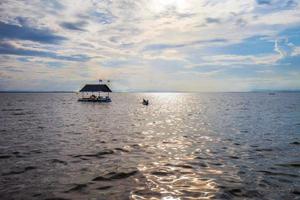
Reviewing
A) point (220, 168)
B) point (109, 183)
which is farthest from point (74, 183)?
point (220, 168)

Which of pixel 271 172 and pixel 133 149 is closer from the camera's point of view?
pixel 271 172

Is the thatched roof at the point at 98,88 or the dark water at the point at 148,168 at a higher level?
the thatched roof at the point at 98,88

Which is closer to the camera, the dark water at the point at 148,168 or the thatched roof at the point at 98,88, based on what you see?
the dark water at the point at 148,168

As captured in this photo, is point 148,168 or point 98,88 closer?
point 148,168

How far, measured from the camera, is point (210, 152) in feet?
64.2

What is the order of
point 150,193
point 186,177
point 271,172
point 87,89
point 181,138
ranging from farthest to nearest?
1. point 87,89
2. point 181,138
3. point 271,172
4. point 186,177
5. point 150,193

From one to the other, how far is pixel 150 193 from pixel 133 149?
9.22 metres

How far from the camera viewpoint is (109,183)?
1262cm

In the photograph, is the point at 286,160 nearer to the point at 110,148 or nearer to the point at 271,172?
the point at 271,172

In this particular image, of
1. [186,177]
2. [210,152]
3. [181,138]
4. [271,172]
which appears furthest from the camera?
[181,138]

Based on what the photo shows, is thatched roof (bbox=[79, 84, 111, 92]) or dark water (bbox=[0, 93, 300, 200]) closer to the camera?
dark water (bbox=[0, 93, 300, 200])

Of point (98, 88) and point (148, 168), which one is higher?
point (98, 88)

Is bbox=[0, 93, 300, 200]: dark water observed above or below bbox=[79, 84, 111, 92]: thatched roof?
below

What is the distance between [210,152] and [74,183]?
10270mm
